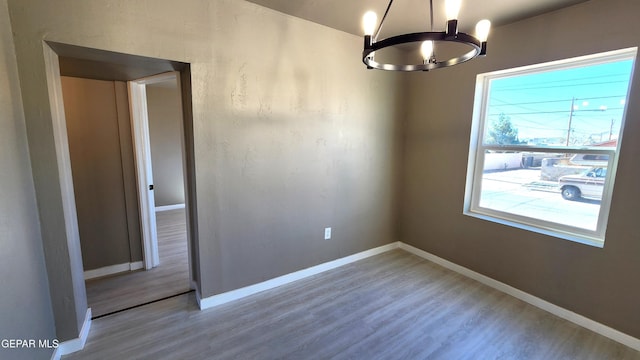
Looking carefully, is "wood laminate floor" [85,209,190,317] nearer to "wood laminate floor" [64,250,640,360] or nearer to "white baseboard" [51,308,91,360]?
"wood laminate floor" [64,250,640,360]

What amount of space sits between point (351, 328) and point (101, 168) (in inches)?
116

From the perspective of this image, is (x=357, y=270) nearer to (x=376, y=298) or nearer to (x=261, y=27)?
(x=376, y=298)

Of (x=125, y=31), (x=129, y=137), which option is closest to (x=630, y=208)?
(x=125, y=31)

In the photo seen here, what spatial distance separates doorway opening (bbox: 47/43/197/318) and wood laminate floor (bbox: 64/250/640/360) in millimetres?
518

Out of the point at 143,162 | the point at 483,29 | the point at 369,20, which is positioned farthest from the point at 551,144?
the point at 143,162

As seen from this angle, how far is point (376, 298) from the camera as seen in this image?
2.71 meters

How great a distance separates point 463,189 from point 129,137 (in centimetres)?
368

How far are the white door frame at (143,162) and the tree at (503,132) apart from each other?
342 centimetres

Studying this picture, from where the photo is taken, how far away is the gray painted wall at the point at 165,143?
559 centimetres

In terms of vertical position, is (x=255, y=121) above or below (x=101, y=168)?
above

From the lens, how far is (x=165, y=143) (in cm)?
580

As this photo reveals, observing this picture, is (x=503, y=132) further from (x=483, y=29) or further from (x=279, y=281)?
(x=279, y=281)

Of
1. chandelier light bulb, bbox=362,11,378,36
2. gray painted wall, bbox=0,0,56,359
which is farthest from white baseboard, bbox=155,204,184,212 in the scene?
chandelier light bulb, bbox=362,11,378,36

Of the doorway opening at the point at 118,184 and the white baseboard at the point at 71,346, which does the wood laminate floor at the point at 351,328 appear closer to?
the white baseboard at the point at 71,346
